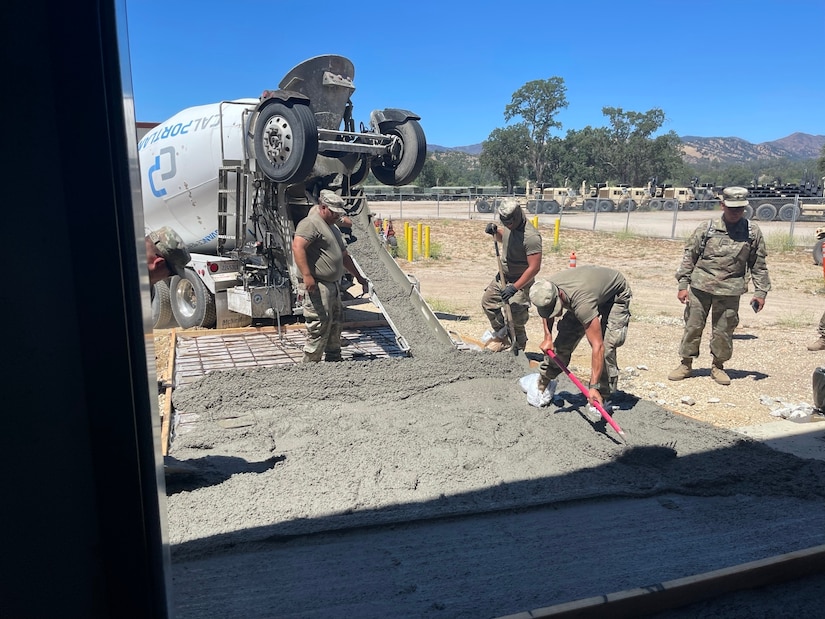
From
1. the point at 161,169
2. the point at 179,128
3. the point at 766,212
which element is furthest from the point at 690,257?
the point at 766,212

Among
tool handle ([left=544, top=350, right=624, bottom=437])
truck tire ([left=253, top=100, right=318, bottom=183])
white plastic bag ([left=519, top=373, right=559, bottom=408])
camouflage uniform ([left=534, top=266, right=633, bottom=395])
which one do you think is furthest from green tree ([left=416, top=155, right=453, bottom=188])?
Result: tool handle ([left=544, top=350, right=624, bottom=437])

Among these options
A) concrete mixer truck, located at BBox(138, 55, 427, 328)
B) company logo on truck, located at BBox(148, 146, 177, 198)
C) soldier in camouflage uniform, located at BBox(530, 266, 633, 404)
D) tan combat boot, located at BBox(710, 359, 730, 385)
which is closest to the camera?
soldier in camouflage uniform, located at BBox(530, 266, 633, 404)

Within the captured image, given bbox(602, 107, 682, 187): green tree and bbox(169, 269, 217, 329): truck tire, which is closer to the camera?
bbox(169, 269, 217, 329): truck tire

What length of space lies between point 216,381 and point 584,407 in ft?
10.7

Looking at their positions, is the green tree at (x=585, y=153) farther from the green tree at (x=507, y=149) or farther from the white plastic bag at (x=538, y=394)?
the white plastic bag at (x=538, y=394)

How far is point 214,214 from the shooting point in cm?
878

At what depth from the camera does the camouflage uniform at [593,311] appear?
494 cm

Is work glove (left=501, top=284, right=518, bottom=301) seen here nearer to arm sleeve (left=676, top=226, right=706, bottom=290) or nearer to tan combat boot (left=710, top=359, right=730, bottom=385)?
arm sleeve (left=676, top=226, right=706, bottom=290)

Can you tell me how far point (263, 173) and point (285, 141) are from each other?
56cm

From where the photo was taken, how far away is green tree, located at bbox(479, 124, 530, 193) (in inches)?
2680

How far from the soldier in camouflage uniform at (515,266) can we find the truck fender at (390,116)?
1773 millimetres

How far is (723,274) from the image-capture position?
638cm

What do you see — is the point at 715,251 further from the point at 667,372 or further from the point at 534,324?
the point at 534,324

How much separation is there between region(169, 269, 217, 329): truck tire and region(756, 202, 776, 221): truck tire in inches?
1144
